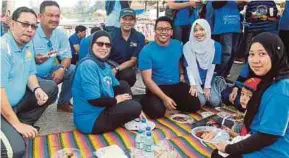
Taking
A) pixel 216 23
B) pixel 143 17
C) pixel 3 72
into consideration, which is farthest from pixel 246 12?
pixel 3 72

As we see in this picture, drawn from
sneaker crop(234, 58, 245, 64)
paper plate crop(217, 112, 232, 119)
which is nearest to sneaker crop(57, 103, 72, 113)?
paper plate crop(217, 112, 232, 119)

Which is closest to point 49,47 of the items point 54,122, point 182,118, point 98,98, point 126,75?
point 54,122

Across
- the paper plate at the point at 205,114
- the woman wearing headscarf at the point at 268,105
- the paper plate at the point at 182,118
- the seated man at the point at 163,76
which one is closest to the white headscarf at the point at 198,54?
the seated man at the point at 163,76

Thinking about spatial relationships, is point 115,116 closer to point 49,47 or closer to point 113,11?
point 49,47

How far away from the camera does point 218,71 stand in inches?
166

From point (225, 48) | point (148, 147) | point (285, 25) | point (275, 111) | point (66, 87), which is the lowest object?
point (148, 147)

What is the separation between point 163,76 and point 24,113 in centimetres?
141

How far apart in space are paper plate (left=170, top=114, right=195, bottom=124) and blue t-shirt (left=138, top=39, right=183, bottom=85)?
0.36m

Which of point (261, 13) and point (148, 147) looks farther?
point (261, 13)

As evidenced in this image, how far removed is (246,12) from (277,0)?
1.13m

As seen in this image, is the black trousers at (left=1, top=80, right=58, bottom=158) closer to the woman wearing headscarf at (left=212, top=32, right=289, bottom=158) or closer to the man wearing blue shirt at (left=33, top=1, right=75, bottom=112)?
the man wearing blue shirt at (left=33, top=1, right=75, bottom=112)

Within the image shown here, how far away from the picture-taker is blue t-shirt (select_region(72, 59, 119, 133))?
2572mm

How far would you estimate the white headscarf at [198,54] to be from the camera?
343cm

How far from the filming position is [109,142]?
2643 mm
